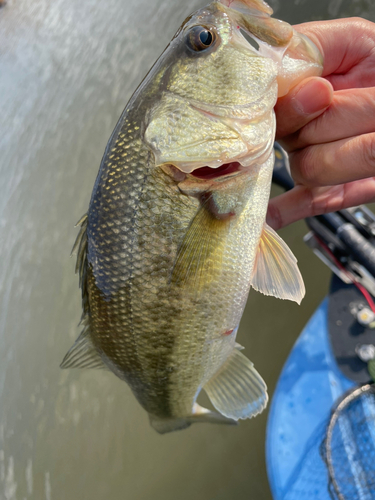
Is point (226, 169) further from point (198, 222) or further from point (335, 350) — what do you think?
point (335, 350)

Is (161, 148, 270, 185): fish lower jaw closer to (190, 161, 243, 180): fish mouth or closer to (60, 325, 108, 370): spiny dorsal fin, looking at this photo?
(190, 161, 243, 180): fish mouth

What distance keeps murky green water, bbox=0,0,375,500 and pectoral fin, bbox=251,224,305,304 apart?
147 centimetres

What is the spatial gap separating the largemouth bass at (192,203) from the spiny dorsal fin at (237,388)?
0.35 ft

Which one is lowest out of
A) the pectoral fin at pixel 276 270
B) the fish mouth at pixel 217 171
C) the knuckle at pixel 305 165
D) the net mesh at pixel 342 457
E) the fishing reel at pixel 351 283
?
the net mesh at pixel 342 457

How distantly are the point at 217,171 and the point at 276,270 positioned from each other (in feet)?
1.15

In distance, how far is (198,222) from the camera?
88 centimetres

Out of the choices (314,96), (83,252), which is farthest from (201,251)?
(314,96)

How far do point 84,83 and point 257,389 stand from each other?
356 cm

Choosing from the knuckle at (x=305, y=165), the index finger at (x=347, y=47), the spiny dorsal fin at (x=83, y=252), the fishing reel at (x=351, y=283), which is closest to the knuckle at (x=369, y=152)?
the knuckle at (x=305, y=165)

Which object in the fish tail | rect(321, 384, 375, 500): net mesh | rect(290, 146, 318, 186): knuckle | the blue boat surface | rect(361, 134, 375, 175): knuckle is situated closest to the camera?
rect(361, 134, 375, 175): knuckle

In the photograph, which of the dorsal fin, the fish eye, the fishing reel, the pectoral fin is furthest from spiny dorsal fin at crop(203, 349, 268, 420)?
the fishing reel

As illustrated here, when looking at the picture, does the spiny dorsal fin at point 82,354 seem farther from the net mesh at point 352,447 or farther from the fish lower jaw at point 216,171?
the net mesh at point 352,447

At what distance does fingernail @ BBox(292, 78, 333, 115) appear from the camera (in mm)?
867

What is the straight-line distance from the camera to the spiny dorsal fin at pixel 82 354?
112cm
